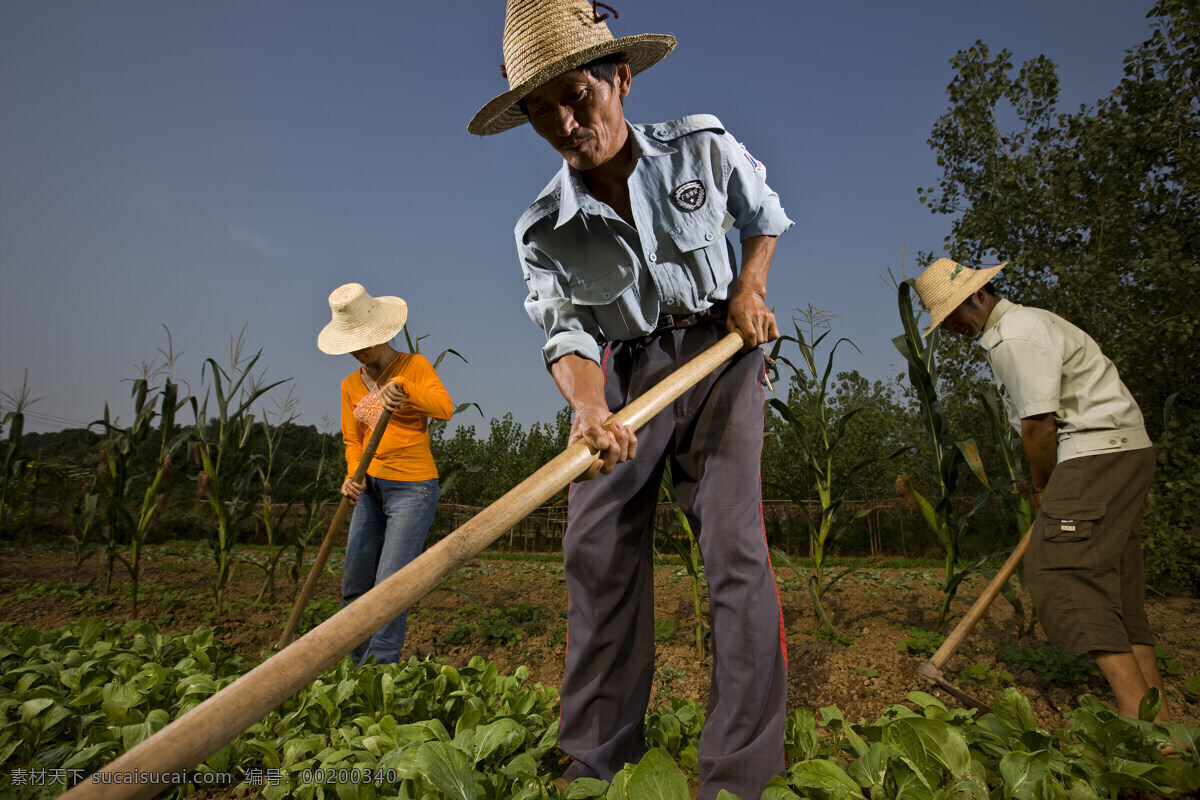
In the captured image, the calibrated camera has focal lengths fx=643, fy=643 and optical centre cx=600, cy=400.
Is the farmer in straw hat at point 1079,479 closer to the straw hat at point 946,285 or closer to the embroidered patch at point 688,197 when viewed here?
the straw hat at point 946,285

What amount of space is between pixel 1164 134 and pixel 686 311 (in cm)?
748

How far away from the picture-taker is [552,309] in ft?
6.32

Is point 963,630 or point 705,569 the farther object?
point 963,630

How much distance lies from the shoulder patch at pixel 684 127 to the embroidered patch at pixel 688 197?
0.15 m

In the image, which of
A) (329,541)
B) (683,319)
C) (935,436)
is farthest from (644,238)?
(935,436)

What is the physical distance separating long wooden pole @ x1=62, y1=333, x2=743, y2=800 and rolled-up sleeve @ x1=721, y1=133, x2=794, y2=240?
103cm

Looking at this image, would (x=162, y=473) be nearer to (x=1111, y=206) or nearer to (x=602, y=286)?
(x=602, y=286)

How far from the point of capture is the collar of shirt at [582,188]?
1.85 m

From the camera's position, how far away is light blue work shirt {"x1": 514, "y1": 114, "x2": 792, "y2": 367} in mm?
1868

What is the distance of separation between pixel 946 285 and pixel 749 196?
5.06 ft

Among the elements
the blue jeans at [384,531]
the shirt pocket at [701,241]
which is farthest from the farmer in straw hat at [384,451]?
the shirt pocket at [701,241]

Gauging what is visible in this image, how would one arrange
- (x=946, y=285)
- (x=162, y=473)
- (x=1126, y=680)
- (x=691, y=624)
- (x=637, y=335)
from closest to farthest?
(x=637, y=335), (x=1126, y=680), (x=946, y=285), (x=691, y=624), (x=162, y=473)

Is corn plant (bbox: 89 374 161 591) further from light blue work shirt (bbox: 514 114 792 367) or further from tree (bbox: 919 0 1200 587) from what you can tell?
tree (bbox: 919 0 1200 587)

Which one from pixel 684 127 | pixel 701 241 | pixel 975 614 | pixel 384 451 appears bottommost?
pixel 975 614
